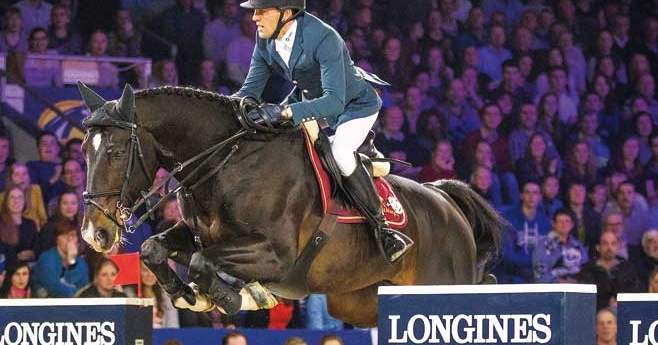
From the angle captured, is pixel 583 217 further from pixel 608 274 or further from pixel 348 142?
pixel 348 142

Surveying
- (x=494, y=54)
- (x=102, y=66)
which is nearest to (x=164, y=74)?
(x=102, y=66)

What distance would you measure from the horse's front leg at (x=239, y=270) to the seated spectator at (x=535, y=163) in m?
5.94

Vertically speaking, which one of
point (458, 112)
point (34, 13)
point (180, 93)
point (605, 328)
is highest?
point (34, 13)

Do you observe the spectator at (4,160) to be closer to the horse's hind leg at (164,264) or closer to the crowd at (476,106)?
the crowd at (476,106)

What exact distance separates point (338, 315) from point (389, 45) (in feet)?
16.9

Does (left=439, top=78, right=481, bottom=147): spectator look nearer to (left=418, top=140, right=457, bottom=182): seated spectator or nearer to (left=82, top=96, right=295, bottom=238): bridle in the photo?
(left=418, top=140, right=457, bottom=182): seated spectator

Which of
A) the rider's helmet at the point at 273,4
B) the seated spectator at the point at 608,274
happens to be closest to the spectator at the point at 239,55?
the seated spectator at the point at 608,274

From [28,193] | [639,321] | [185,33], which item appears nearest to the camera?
[639,321]

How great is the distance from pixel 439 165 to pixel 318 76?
4.71 meters

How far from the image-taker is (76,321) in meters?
5.64

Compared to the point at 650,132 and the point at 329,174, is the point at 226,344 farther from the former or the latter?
the point at 650,132

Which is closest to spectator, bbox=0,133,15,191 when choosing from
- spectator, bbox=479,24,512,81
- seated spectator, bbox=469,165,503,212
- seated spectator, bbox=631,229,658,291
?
seated spectator, bbox=469,165,503,212

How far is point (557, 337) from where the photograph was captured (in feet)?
15.7

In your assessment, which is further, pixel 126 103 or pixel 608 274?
pixel 608 274
